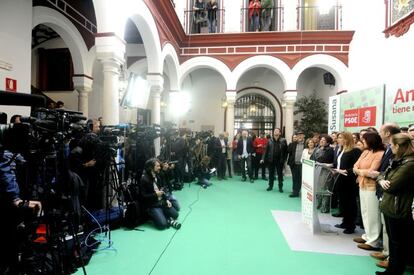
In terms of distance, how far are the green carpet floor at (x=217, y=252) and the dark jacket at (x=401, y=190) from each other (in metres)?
0.95

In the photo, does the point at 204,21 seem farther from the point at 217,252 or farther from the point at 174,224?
the point at 217,252

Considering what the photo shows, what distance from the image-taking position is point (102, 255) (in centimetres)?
323

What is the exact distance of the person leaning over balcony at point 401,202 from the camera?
2488 millimetres

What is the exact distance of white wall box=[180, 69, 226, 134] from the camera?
44.1 feet

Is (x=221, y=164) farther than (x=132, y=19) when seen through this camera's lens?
Yes

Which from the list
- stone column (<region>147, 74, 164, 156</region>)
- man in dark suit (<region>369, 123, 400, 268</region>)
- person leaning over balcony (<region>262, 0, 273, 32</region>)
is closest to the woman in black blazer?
man in dark suit (<region>369, 123, 400, 268</region>)

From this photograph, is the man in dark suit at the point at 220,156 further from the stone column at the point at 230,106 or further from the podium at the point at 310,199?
the podium at the point at 310,199

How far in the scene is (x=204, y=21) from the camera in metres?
10.9

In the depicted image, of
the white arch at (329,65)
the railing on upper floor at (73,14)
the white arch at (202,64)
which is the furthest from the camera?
the white arch at (202,64)

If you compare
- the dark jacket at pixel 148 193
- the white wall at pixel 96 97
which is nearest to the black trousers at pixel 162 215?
the dark jacket at pixel 148 193

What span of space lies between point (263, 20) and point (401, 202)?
1036 cm

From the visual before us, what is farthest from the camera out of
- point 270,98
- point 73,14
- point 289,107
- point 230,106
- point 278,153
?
point 270,98

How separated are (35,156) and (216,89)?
12.1 metres

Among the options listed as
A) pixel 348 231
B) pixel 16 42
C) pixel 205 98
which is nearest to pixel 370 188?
pixel 348 231
